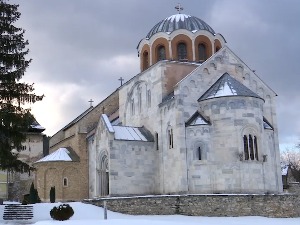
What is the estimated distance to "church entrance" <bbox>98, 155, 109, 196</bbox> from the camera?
31.3m

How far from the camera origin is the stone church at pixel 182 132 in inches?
1061

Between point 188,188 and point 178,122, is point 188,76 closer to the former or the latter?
point 178,122

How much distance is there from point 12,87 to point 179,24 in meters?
15.6

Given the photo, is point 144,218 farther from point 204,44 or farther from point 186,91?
point 204,44

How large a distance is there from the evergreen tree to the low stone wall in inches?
337

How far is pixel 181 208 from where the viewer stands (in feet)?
82.6

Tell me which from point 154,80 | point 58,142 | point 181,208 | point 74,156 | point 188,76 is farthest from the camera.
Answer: point 58,142

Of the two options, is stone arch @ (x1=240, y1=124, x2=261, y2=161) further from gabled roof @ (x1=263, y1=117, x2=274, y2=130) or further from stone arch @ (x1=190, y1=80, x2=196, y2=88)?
stone arch @ (x1=190, y1=80, x2=196, y2=88)

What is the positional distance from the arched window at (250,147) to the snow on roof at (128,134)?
7371 mm

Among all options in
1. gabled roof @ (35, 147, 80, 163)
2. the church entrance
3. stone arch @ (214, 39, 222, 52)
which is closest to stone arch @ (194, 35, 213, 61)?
stone arch @ (214, 39, 222, 52)

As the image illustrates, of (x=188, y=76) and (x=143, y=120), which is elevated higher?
(x=188, y=76)

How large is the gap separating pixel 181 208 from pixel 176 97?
7.33m

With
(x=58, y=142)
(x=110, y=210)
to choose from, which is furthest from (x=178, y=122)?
(x=58, y=142)

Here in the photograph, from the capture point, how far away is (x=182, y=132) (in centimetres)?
2778
